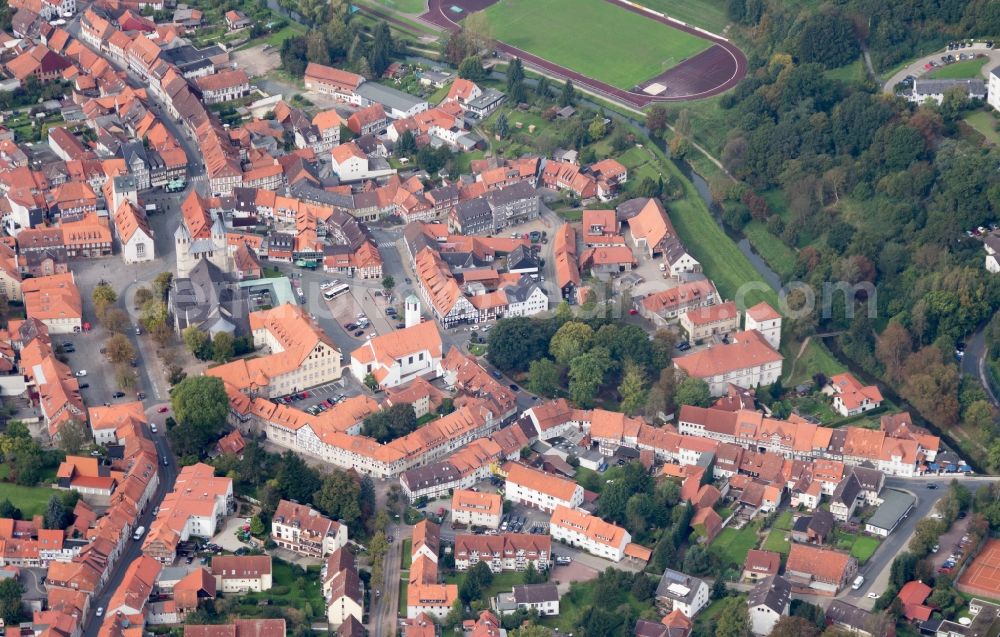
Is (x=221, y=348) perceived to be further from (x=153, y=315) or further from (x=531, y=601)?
(x=531, y=601)

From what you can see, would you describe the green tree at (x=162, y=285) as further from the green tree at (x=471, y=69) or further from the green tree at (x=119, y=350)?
the green tree at (x=471, y=69)

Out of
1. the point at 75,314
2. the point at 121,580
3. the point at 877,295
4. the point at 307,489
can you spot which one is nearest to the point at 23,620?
the point at 121,580

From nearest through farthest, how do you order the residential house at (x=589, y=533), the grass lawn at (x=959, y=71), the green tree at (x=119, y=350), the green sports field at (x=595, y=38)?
the residential house at (x=589, y=533)
the green tree at (x=119, y=350)
the grass lawn at (x=959, y=71)
the green sports field at (x=595, y=38)

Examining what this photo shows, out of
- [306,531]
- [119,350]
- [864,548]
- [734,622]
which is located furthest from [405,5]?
[734,622]

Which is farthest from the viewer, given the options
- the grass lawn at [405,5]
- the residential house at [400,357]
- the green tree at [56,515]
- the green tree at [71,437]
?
the grass lawn at [405,5]

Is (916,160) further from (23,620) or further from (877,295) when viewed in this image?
(23,620)

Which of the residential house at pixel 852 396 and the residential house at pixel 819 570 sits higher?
the residential house at pixel 819 570

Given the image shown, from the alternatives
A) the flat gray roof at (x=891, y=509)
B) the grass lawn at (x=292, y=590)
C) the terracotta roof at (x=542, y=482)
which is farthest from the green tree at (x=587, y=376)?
the grass lawn at (x=292, y=590)
